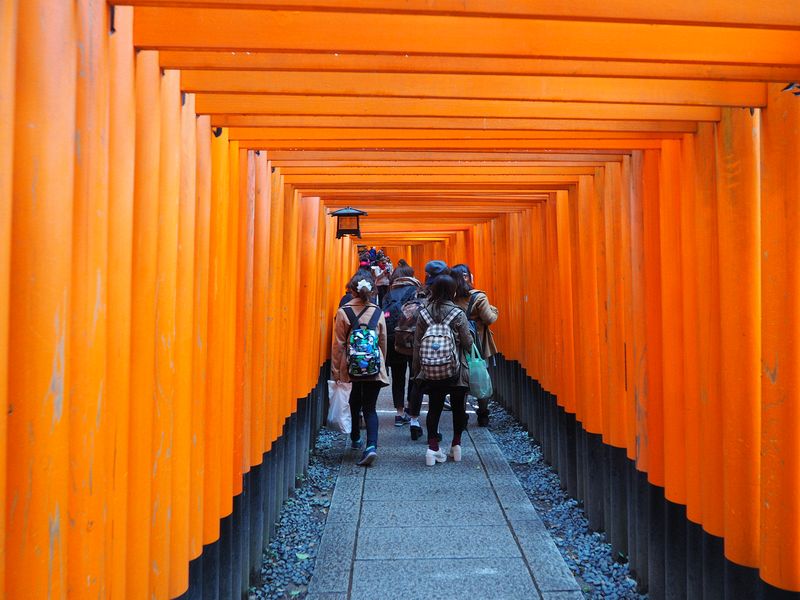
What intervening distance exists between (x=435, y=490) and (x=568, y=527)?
3.80ft

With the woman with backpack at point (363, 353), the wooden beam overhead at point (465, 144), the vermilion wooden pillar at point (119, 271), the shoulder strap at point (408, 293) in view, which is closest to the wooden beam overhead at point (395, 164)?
the wooden beam overhead at point (465, 144)

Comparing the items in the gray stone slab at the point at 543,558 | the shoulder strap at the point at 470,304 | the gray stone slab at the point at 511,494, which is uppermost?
the shoulder strap at the point at 470,304

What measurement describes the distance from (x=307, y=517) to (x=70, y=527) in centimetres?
362

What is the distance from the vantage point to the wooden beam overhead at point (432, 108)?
278 centimetres

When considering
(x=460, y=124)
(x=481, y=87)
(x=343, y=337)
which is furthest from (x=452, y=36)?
(x=343, y=337)

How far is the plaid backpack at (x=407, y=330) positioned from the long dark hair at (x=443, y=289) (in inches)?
57.5

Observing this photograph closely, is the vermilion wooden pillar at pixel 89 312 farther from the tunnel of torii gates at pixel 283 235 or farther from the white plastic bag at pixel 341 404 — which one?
the white plastic bag at pixel 341 404

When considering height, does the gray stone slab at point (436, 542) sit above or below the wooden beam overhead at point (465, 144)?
below

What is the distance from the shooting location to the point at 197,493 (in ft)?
9.10

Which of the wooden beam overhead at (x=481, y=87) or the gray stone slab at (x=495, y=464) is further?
the gray stone slab at (x=495, y=464)

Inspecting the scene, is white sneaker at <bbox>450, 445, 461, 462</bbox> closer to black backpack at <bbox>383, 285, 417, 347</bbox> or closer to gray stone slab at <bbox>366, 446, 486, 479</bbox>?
gray stone slab at <bbox>366, 446, 486, 479</bbox>

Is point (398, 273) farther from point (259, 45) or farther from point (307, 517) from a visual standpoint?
point (259, 45)

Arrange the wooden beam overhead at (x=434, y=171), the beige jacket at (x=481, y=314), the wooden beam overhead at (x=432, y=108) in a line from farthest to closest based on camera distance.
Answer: the beige jacket at (x=481, y=314) < the wooden beam overhead at (x=434, y=171) < the wooden beam overhead at (x=432, y=108)

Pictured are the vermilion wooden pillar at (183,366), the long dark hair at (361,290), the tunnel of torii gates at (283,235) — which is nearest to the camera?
the tunnel of torii gates at (283,235)
